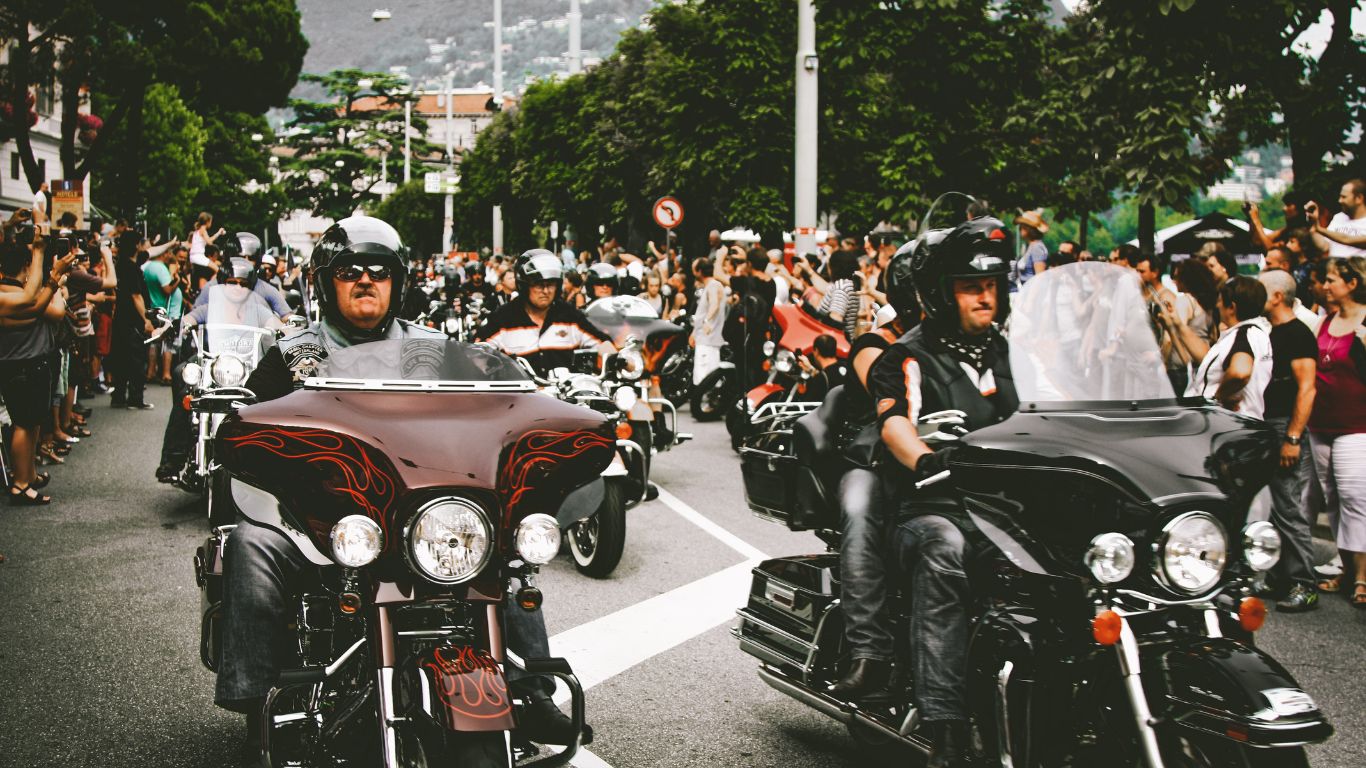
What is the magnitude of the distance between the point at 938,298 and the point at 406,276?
6.10ft

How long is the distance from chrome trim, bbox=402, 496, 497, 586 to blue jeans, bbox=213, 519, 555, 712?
19.7 inches

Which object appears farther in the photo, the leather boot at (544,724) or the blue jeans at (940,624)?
the blue jeans at (940,624)

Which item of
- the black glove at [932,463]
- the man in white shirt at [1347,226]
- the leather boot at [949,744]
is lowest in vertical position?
the leather boot at [949,744]

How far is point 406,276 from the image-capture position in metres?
4.84

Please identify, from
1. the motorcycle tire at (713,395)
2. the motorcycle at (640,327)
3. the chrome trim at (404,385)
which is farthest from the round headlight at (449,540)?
the motorcycle tire at (713,395)

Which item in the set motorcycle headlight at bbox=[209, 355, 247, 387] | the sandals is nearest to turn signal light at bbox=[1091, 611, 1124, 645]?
motorcycle headlight at bbox=[209, 355, 247, 387]

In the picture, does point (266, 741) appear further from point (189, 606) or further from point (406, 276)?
point (189, 606)

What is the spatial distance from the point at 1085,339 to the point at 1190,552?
2.51 ft

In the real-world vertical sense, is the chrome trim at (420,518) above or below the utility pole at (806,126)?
below

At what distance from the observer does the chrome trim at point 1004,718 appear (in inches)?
140

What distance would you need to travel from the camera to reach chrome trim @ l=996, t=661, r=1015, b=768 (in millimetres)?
3551

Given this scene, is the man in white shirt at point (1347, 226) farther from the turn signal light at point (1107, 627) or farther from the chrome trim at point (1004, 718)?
the turn signal light at point (1107, 627)

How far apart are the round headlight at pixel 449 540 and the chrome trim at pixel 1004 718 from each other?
138 centimetres

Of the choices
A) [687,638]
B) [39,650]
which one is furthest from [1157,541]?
[39,650]
